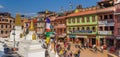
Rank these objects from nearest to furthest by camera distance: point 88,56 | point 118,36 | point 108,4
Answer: point 88,56, point 118,36, point 108,4

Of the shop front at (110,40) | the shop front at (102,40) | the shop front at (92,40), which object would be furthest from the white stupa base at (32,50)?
the shop front at (92,40)

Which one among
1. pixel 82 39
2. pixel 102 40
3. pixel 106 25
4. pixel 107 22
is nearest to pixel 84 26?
pixel 82 39

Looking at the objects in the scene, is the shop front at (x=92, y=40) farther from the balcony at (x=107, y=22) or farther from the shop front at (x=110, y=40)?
the shop front at (x=110, y=40)

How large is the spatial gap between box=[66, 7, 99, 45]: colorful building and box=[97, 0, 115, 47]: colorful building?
4.99 ft

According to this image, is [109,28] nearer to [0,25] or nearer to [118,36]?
[118,36]

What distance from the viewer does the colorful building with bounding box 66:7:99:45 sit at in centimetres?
4702

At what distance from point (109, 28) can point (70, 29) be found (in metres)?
15.5

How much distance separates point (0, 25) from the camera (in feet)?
243

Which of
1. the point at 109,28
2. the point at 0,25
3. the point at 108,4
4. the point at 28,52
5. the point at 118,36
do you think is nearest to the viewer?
the point at 28,52

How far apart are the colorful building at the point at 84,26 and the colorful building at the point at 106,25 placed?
1.52m

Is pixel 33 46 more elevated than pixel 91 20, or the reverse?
pixel 91 20

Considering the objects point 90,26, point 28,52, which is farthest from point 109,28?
point 28,52

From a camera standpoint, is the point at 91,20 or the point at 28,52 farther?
the point at 91,20

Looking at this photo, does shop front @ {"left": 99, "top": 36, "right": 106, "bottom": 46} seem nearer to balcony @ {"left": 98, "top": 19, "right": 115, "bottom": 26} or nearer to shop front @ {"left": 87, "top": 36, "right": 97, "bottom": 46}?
shop front @ {"left": 87, "top": 36, "right": 97, "bottom": 46}
